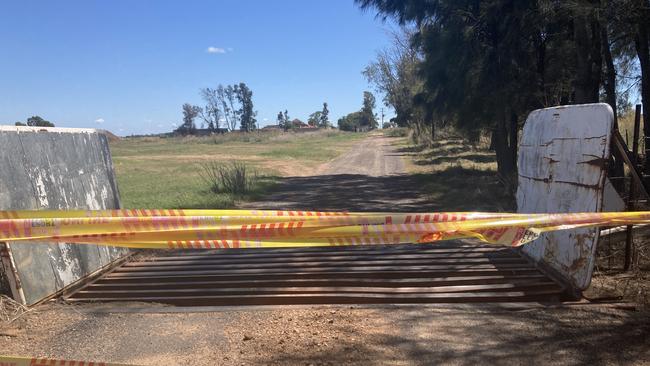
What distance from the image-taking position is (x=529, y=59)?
12484 millimetres

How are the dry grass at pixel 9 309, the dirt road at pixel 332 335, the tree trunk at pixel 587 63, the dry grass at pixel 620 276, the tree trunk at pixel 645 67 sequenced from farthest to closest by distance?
1. the tree trunk at pixel 645 67
2. the tree trunk at pixel 587 63
3. the dry grass at pixel 620 276
4. the dry grass at pixel 9 309
5. the dirt road at pixel 332 335

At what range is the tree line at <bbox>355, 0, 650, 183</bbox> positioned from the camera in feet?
31.9

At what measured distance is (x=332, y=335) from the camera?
4.19 m

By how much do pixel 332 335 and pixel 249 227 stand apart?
144 centimetres

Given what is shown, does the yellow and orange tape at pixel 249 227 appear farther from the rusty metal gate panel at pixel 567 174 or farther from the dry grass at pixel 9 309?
the dry grass at pixel 9 309

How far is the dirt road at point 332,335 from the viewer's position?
380cm

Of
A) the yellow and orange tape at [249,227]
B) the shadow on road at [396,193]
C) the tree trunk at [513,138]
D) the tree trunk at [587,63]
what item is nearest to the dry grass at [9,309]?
the yellow and orange tape at [249,227]

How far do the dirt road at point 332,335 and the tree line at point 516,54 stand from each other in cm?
664

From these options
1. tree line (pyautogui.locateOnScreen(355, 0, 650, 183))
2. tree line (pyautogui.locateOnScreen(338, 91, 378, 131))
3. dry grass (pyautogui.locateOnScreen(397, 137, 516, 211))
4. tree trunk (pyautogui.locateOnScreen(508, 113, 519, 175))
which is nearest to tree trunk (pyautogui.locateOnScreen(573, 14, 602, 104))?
tree line (pyautogui.locateOnScreen(355, 0, 650, 183))

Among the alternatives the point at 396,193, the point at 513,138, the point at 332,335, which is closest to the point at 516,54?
the point at 513,138

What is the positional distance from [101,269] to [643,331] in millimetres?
5901

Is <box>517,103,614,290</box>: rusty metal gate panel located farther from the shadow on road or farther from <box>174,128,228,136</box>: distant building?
<box>174,128,228,136</box>: distant building

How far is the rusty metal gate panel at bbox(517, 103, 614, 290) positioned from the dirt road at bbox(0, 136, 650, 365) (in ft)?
2.23

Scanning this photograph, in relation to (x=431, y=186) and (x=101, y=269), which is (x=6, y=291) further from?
(x=431, y=186)
